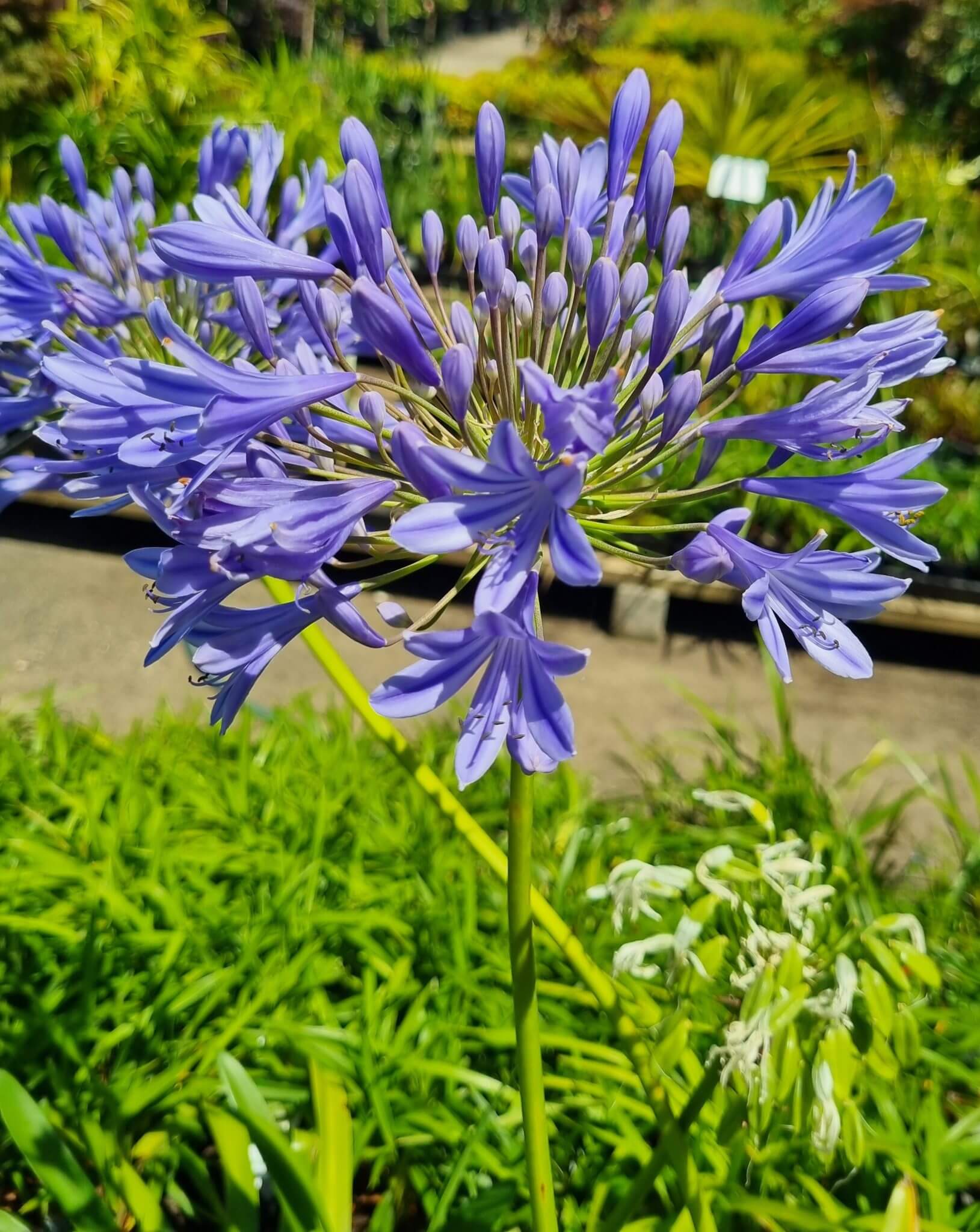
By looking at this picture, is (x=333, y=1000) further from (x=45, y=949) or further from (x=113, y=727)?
(x=113, y=727)

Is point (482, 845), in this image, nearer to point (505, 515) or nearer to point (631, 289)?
point (505, 515)

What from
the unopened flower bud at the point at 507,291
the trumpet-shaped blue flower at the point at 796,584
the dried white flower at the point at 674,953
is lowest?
the dried white flower at the point at 674,953

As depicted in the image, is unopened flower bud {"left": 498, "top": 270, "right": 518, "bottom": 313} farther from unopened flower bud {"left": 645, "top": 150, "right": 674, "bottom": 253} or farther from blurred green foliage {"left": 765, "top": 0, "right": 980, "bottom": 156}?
blurred green foliage {"left": 765, "top": 0, "right": 980, "bottom": 156}

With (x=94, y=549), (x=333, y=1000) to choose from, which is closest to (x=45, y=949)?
(x=333, y=1000)

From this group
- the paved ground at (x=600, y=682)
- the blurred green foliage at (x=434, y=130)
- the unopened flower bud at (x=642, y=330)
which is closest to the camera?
the unopened flower bud at (x=642, y=330)

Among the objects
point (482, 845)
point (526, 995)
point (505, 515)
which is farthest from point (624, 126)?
point (526, 995)

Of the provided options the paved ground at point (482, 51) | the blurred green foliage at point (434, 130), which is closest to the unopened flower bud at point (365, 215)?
the blurred green foliage at point (434, 130)

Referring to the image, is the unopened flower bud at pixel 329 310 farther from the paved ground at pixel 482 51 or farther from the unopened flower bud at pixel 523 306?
the paved ground at pixel 482 51
